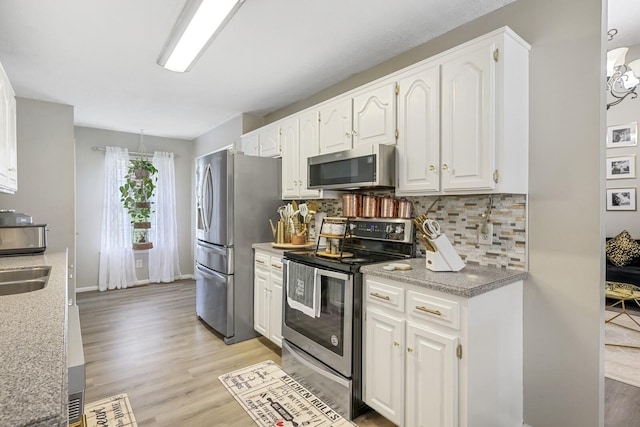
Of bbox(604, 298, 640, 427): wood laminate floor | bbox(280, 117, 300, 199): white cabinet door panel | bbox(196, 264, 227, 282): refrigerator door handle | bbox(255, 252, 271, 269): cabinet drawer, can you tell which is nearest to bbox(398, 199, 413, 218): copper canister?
bbox(280, 117, 300, 199): white cabinet door panel

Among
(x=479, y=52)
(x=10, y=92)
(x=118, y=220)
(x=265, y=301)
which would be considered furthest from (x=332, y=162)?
(x=118, y=220)

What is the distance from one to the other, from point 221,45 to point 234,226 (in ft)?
5.07

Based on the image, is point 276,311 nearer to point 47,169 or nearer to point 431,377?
point 431,377

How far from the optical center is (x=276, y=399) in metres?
2.30

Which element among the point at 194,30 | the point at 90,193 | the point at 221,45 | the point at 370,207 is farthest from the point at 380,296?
the point at 90,193

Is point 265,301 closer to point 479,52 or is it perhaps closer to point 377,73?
point 377,73

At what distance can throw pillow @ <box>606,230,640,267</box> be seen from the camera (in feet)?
13.5

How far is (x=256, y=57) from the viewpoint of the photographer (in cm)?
278

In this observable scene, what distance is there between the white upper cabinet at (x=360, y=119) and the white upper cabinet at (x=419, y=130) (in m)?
0.09

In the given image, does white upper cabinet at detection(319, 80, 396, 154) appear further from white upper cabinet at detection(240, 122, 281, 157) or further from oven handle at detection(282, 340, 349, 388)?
oven handle at detection(282, 340, 349, 388)

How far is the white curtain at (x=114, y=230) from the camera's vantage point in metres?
5.25

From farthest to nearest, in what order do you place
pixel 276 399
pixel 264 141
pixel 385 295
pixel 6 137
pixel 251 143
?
pixel 251 143 → pixel 264 141 → pixel 6 137 → pixel 276 399 → pixel 385 295

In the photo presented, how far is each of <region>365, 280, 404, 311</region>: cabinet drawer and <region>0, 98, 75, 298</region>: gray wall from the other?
362cm

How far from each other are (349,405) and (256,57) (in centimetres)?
264
